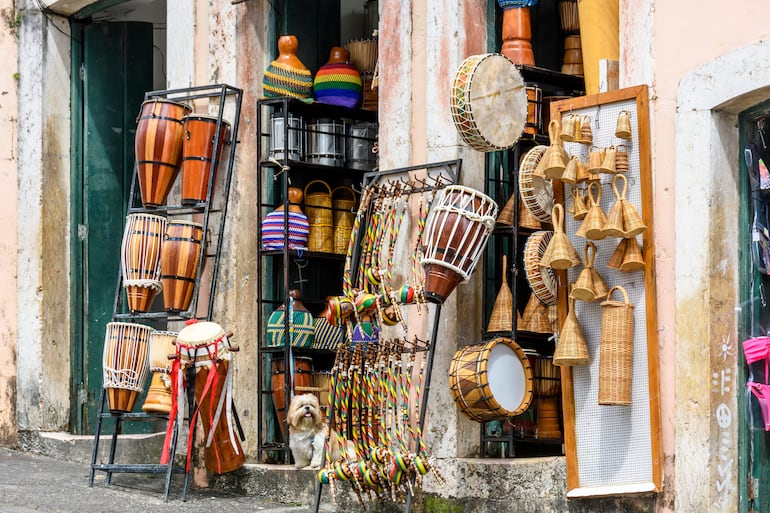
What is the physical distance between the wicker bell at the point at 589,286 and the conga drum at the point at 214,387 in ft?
7.94

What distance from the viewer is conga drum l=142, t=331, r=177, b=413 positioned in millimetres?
8359

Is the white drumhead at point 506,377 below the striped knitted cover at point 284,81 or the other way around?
below

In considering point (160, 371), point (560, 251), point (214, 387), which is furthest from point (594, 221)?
point (160, 371)

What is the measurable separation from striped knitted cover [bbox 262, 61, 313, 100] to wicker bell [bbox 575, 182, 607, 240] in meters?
2.72

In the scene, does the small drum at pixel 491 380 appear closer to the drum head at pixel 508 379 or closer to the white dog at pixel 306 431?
the drum head at pixel 508 379

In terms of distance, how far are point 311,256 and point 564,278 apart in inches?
93.7

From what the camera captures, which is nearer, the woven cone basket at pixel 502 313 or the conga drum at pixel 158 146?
the woven cone basket at pixel 502 313

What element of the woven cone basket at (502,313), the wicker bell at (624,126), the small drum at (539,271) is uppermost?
the wicker bell at (624,126)

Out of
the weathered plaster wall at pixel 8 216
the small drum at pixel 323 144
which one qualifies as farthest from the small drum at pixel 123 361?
the weathered plaster wall at pixel 8 216

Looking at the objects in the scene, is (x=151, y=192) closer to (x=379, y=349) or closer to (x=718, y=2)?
(x=379, y=349)

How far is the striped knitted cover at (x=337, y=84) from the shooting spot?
8867 millimetres

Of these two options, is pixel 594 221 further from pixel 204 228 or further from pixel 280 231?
pixel 204 228

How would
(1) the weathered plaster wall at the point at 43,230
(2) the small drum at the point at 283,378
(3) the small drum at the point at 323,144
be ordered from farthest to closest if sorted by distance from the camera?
1. (1) the weathered plaster wall at the point at 43,230
2. (3) the small drum at the point at 323,144
3. (2) the small drum at the point at 283,378

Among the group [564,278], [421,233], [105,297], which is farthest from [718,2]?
[105,297]
